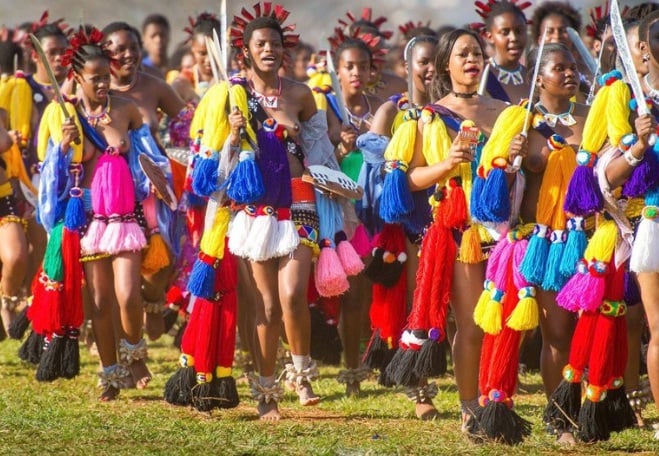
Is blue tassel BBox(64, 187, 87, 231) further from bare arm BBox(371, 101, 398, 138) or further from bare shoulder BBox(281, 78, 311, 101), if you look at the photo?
bare arm BBox(371, 101, 398, 138)

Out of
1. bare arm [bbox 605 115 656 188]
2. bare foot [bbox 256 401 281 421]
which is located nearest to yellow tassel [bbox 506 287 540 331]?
bare arm [bbox 605 115 656 188]

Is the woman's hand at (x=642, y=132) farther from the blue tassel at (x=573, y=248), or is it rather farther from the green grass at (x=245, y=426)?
the green grass at (x=245, y=426)

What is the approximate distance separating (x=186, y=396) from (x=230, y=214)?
1096 millimetres

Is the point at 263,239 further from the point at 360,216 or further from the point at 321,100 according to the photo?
the point at 321,100

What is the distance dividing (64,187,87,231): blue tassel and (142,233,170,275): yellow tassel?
568 millimetres

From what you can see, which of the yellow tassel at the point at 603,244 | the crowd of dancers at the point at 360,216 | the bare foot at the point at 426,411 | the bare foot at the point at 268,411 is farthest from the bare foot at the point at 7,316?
the yellow tassel at the point at 603,244

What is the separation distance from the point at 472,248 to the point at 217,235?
168 cm

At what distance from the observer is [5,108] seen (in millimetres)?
11234

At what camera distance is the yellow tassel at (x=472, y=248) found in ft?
25.3

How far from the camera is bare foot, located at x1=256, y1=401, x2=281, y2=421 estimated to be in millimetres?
8656

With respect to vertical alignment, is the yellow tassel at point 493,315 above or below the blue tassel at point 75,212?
below

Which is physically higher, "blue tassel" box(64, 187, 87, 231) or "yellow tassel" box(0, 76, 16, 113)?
"yellow tassel" box(0, 76, 16, 113)

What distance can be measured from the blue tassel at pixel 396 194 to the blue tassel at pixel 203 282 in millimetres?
1198

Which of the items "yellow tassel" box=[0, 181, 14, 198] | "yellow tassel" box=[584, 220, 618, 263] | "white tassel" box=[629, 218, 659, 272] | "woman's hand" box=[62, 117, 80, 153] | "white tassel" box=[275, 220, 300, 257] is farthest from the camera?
"yellow tassel" box=[0, 181, 14, 198]
